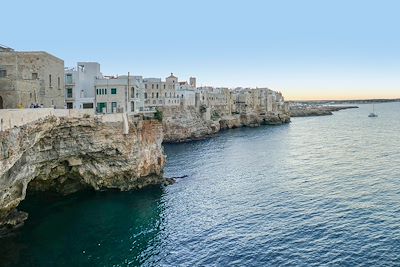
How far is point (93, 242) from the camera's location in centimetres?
2925

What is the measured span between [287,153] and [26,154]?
49.0 metres

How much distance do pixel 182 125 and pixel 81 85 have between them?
48.7m

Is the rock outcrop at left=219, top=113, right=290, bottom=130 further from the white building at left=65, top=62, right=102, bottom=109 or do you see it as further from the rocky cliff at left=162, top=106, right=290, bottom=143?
the white building at left=65, top=62, right=102, bottom=109

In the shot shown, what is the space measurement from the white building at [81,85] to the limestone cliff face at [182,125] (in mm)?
40749

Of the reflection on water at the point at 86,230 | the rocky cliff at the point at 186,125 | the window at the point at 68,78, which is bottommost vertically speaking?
the reflection on water at the point at 86,230

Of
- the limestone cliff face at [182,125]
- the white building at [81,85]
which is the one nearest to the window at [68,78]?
the white building at [81,85]

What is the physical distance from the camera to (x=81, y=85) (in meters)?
50.9

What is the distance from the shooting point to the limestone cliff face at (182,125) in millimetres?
94812

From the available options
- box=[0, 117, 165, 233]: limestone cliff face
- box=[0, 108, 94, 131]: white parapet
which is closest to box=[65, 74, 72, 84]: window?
box=[0, 117, 165, 233]: limestone cliff face

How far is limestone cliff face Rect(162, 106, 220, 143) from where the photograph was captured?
94812mm

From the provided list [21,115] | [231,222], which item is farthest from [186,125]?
[21,115]

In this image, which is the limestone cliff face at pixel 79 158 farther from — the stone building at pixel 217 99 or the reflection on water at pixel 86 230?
the stone building at pixel 217 99

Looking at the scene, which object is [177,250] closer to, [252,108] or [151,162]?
[151,162]

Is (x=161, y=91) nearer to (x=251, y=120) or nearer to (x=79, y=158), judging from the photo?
(x=251, y=120)
